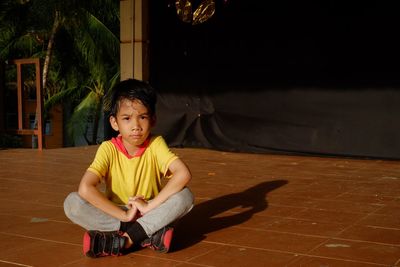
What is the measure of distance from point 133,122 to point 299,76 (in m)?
4.45

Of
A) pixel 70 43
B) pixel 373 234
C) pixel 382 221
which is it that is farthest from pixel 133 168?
pixel 70 43

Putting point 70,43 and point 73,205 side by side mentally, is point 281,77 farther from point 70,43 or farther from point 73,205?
point 70,43

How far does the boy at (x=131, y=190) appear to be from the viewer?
6.53 feet

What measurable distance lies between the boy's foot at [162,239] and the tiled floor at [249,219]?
0.04 metres

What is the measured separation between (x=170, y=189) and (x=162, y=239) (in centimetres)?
19

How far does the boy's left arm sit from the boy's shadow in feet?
0.81

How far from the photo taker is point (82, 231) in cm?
244

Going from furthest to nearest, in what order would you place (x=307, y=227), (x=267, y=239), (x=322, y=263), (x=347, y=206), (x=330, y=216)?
1. (x=347, y=206)
2. (x=330, y=216)
3. (x=307, y=227)
4. (x=267, y=239)
5. (x=322, y=263)

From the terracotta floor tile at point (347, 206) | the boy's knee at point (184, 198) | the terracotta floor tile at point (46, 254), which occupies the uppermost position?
the boy's knee at point (184, 198)

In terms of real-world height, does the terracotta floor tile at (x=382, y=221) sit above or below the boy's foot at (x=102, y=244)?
below

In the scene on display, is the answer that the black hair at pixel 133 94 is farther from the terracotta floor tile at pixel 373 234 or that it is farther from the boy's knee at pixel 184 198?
the terracotta floor tile at pixel 373 234

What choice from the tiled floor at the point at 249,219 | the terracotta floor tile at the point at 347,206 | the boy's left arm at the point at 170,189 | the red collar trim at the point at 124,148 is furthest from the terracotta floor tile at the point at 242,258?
the terracotta floor tile at the point at 347,206

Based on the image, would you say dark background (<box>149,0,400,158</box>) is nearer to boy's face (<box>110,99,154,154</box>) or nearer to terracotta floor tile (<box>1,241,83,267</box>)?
boy's face (<box>110,99,154,154</box>)

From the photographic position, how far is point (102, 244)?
6.44ft
